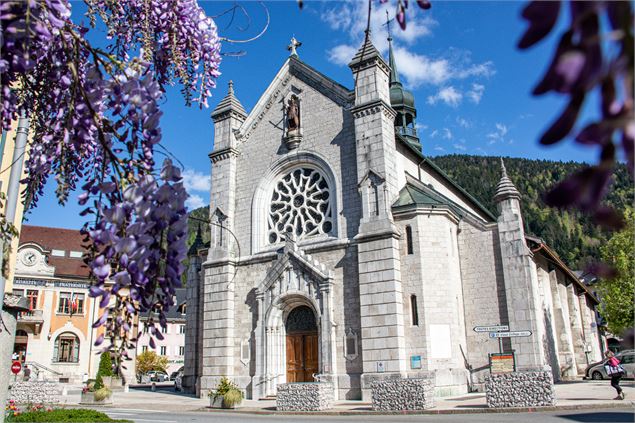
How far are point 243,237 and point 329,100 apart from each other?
819 cm

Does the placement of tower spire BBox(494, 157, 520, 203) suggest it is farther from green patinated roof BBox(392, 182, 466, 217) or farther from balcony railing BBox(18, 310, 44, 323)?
balcony railing BBox(18, 310, 44, 323)

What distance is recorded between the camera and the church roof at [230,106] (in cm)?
2867

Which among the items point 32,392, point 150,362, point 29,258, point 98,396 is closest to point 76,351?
point 29,258

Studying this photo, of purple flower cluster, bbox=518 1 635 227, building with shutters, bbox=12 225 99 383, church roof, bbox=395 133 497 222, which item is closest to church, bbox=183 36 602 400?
church roof, bbox=395 133 497 222

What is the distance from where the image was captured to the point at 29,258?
49.4 metres

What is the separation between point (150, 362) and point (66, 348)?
21432 mm

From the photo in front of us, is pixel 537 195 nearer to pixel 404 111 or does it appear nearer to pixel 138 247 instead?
pixel 404 111

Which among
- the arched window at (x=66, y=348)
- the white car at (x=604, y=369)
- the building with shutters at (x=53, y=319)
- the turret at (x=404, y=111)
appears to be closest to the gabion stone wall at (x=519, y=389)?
Answer: the white car at (x=604, y=369)

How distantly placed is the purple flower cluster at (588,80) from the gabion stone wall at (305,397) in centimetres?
1761

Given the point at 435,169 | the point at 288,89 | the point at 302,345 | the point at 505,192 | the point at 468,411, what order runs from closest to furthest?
1. the point at 468,411
2. the point at 505,192
3. the point at 302,345
4. the point at 288,89
5. the point at 435,169

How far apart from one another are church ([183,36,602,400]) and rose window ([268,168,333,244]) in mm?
71

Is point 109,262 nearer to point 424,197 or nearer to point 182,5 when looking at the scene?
point 182,5

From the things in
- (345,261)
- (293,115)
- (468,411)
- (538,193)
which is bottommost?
(468,411)

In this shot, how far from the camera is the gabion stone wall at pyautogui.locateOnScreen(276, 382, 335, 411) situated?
17.8 metres
